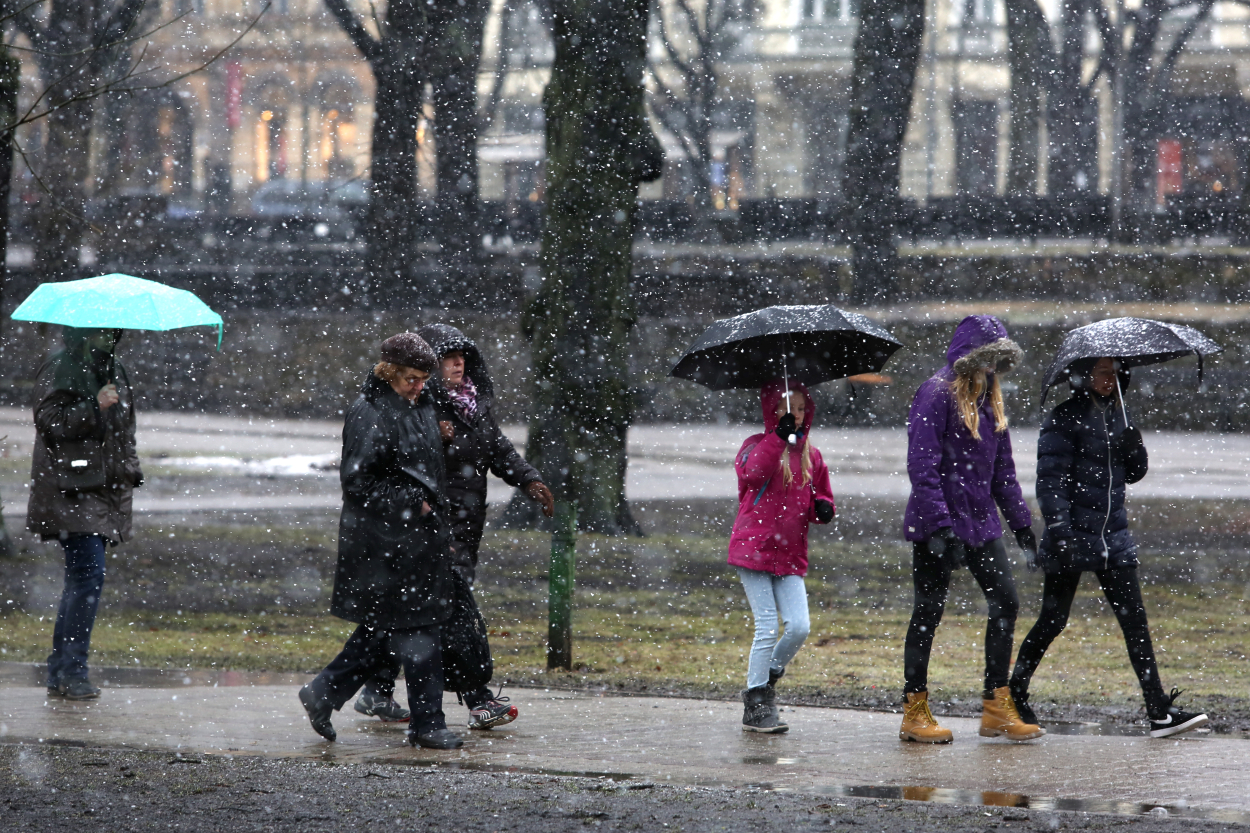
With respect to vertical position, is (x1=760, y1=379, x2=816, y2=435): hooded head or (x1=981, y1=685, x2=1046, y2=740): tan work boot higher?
(x1=760, y1=379, x2=816, y2=435): hooded head

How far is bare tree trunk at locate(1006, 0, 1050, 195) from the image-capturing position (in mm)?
26922

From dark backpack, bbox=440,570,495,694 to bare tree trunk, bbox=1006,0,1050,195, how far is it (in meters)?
22.5

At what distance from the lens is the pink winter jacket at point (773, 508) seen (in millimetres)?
6082

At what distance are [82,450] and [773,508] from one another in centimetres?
306

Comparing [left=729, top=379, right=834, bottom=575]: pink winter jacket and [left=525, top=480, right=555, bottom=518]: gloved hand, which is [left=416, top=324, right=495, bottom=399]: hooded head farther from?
[left=729, top=379, right=834, bottom=575]: pink winter jacket

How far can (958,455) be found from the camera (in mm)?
5938

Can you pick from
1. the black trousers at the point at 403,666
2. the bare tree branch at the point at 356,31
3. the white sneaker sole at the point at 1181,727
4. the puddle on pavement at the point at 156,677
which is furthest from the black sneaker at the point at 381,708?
the bare tree branch at the point at 356,31

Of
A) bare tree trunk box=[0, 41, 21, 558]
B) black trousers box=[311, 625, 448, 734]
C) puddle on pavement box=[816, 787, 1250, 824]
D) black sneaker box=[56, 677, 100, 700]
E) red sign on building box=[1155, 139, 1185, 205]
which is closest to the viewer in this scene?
puddle on pavement box=[816, 787, 1250, 824]

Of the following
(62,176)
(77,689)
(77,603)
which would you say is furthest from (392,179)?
(77,689)

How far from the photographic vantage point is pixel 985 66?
36000 millimetres

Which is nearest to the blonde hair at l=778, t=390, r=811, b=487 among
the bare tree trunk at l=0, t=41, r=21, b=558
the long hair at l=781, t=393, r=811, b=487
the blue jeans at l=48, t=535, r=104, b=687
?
the long hair at l=781, t=393, r=811, b=487

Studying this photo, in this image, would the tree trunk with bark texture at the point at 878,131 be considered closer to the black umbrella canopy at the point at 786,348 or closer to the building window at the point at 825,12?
the building window at the point at 825,12

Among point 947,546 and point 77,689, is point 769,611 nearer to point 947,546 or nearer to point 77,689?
point 947,546

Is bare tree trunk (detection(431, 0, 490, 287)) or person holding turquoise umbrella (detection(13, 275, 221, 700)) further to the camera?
bare tree trunk (detection(431, 0, 490, 287))
